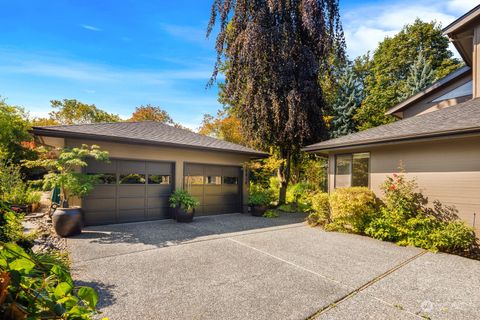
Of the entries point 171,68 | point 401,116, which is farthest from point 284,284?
point 171,68

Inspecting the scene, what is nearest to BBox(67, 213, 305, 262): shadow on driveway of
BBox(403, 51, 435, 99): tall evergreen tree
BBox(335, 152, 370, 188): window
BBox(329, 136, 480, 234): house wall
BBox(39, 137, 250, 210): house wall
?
BBox(39, 137, 250, 210): house wall

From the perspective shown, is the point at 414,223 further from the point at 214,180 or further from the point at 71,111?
the point at 71,111

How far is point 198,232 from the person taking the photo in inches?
302

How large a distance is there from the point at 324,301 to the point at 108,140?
299 inches

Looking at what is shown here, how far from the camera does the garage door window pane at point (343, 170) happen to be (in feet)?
30.0

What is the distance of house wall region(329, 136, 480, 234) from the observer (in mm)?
6203

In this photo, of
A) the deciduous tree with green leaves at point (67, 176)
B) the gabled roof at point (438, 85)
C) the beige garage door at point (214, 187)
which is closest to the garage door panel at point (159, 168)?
the beige garage door at point (214, 187)

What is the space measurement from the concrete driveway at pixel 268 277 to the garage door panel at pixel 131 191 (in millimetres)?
1615

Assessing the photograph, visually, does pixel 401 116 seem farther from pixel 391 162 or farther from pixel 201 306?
pixel 201 306

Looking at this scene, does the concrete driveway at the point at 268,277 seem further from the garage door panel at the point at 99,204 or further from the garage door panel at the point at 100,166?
the garage door panel at the point at 100,166

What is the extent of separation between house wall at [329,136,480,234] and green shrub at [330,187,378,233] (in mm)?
670

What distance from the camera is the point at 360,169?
8805 mm

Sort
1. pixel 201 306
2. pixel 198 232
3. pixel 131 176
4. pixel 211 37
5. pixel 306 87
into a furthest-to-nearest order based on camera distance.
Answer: pixel 211 37
pixel 306 87
pixel 131 176
pixel 198 232
pixel 201 306

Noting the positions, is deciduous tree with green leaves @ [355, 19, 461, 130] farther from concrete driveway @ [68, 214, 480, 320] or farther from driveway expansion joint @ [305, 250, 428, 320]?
driveway expansion joint @ [305, 250, 428, 320]
